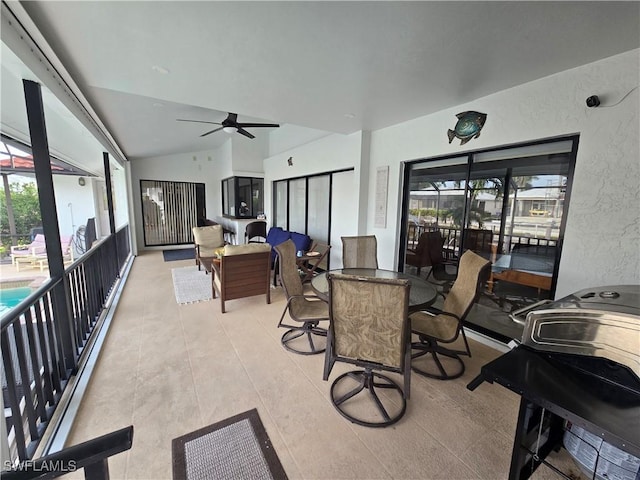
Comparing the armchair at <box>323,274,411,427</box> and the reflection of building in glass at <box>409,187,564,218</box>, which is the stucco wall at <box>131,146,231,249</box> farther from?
the armchair at <box>323,274,411,427</box>

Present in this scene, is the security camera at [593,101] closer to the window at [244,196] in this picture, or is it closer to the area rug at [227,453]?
the area rug at [227,453]

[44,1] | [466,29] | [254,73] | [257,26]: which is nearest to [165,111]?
[254,73]

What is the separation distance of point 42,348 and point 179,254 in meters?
5.61

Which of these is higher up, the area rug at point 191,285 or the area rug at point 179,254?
the area rug at point 179,254

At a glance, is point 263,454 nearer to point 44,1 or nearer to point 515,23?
point 44,1

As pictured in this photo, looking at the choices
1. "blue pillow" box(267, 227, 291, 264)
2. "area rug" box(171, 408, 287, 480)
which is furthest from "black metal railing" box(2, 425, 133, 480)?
"blue pillow" box(267, 227, 291, 264)

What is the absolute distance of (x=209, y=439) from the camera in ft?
5.39

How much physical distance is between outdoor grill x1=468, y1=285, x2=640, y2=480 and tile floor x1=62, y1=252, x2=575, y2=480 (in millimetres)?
454

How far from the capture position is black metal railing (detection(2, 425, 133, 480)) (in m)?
0.60

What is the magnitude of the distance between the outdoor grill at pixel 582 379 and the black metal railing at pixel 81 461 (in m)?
1.29

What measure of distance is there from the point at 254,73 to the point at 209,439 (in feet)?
8.84

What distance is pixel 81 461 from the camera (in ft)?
2.18

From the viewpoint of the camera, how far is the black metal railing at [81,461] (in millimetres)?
596

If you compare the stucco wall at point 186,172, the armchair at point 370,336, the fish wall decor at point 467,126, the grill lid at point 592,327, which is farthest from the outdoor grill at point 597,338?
the stucco wall at point 186,172
